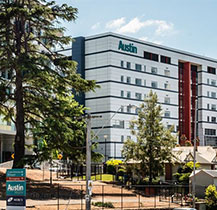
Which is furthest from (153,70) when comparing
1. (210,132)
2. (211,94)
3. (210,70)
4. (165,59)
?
(210,132)

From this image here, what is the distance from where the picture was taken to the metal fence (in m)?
40.2

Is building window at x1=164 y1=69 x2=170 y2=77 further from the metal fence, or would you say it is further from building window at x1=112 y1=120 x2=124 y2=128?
the metal fence

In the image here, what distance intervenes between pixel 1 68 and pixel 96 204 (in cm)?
1523

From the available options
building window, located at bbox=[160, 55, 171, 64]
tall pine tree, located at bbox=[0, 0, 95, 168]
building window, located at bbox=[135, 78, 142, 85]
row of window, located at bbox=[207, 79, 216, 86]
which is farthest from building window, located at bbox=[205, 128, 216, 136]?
tall pine tree, located at bbox=[0, 0, 95, 168]

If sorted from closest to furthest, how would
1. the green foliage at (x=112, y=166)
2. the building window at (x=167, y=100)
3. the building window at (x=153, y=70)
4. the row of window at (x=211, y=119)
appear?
the green foliage at (x=112, y=166), the building window at (x=153, y=70), the building window at (x=167, y=100), the row of window at (x=211, y=119)

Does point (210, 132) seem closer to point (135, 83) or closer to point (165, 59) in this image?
point (165, 59)

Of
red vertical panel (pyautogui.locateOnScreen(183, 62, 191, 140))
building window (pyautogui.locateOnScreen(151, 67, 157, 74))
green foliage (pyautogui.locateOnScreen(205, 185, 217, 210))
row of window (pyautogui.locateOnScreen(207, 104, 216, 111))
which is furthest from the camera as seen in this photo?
row of window (pyautogui.locateOnScreen(207, 104, 216, 111))

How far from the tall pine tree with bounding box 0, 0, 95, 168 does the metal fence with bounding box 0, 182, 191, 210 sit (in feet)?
12.0

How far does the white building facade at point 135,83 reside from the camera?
94.2 metres

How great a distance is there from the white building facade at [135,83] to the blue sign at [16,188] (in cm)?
5573

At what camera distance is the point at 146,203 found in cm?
4575

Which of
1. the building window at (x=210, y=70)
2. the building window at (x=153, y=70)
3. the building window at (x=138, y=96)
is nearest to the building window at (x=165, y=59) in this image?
the building window at (x=153, y=70)

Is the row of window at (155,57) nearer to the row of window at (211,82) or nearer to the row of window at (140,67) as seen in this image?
the row of window at (140,67)

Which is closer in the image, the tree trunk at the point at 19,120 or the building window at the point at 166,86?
the tree trunk at the point at 19,120
